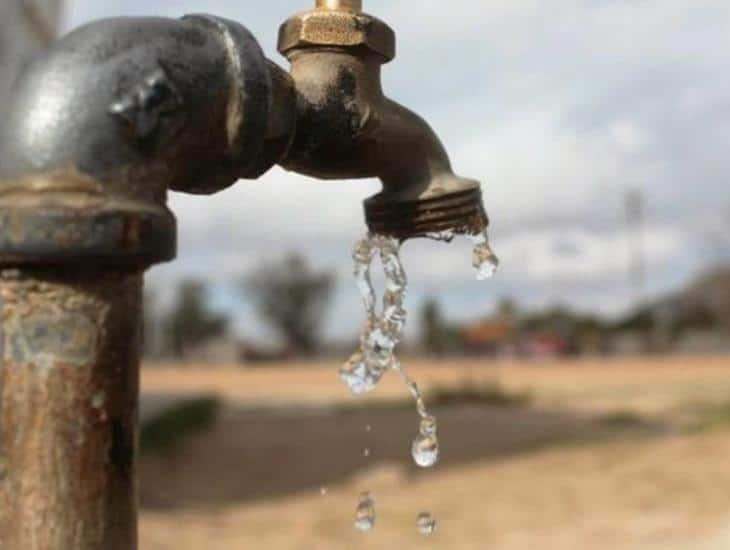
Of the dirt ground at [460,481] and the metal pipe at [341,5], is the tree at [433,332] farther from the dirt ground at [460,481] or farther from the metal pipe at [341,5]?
the metal pipe at [341,5]

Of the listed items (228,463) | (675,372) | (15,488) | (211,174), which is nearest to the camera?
(15,488)

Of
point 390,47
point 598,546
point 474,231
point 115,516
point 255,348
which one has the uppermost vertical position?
point 255,348

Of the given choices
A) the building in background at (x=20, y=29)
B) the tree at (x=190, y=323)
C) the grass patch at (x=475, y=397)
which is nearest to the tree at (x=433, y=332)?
the tree at (x=190, y=323)

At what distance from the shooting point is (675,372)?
1003 inches

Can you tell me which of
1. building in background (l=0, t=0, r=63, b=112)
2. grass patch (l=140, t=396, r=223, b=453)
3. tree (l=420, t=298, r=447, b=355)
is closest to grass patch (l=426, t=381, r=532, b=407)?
grass patch (l=140, t=396, r=223, b=453)

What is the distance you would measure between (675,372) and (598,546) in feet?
68.8

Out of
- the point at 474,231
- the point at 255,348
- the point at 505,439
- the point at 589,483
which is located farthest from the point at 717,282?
the point at 474,231

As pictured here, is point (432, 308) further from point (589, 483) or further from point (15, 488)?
point (15, 488)

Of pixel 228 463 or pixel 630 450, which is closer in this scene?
pixel 630 450

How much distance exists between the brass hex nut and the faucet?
0.55 feet

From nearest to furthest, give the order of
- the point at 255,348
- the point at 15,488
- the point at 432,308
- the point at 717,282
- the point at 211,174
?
the point at 15,488, the point at 211,174, the point at 717,282, the point at 432,308, the point at 255,348

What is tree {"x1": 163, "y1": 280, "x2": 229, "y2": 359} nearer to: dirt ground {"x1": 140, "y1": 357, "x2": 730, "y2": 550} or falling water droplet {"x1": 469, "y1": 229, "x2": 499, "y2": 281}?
dirt ground {"x1": 140, "y1": 357, "x2": 730, "y2": 550}

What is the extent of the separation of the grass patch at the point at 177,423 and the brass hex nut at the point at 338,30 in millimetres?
7653

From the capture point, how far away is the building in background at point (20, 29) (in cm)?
597
